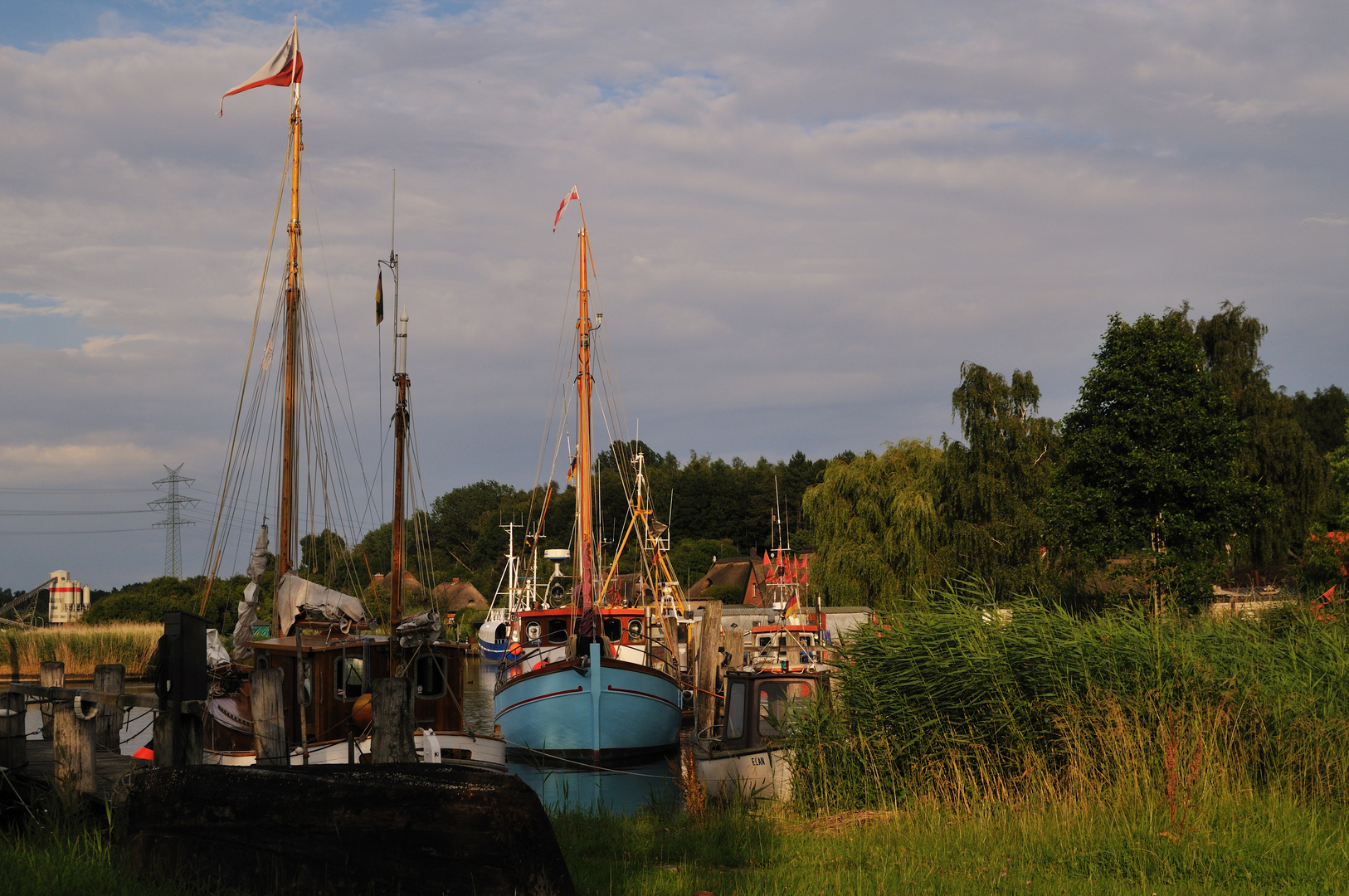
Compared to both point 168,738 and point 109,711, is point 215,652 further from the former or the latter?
point 168,738

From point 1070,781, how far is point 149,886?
7.88 meters

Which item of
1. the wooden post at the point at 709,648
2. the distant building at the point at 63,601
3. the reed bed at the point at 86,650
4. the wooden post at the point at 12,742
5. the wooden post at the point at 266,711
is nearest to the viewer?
the wooden post at the point at 12,742

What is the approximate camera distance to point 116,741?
15453 mm

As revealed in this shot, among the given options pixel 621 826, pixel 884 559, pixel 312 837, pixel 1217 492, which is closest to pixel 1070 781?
pixel 621 826

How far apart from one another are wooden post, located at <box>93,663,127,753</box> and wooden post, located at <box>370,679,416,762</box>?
580cm

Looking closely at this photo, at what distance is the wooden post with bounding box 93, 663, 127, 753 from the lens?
46.9 ft

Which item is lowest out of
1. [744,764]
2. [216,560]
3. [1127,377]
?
[744,764]

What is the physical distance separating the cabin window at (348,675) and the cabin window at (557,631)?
11.1 meters

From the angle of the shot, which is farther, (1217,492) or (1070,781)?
(1217,492)

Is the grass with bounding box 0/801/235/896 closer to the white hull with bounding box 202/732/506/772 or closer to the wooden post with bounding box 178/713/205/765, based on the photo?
the wooden post with bounding box 178/713/205/765

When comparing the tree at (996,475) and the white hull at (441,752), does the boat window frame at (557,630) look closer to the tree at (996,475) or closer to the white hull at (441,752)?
the white hull at (441,752)

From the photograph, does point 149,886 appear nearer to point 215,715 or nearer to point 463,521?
Answer: point 215,715

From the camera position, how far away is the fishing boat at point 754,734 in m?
14.9

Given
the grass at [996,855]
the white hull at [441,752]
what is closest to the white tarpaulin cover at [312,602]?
the white hull at [441,752]
